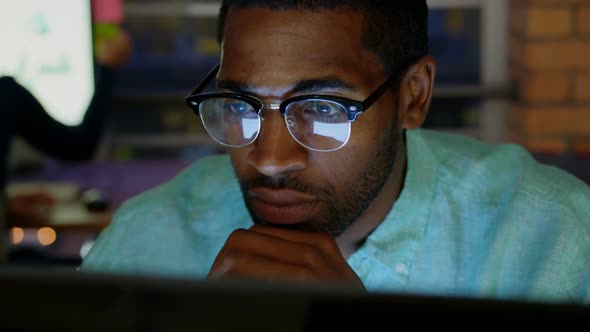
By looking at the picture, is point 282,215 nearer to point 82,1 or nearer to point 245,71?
point 245,71

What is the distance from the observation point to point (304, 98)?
763 mm

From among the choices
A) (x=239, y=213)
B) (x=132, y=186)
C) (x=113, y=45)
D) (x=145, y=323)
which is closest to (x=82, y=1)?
(x=113, y=45)

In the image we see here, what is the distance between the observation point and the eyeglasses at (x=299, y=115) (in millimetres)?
764

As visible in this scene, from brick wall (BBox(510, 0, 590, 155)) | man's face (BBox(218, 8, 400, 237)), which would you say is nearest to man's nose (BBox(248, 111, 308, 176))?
man's face (BBox(218, 8, 400, 237))

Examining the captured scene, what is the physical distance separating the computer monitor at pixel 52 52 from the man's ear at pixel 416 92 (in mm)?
932

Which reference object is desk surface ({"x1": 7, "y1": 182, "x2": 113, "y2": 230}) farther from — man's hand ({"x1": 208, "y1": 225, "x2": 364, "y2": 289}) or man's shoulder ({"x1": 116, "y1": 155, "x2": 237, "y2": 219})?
man's hand ({"x1": 208, "y1": 225, "x2": 364, "y2": 289})

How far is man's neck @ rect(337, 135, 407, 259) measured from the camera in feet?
2.94

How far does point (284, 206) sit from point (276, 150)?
0.17ft

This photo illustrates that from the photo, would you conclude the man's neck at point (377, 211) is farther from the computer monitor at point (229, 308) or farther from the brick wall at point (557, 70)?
the brick wall at point (557, 70)

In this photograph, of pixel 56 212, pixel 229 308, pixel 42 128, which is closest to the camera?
pixel 229 308

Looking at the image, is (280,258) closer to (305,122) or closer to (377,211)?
(305,122)

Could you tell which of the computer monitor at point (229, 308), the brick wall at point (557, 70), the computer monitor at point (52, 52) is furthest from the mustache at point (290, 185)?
the brick wall at point (557, 70)

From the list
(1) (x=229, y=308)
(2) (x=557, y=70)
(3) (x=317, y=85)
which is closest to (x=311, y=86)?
(3) (x=317, y=85)

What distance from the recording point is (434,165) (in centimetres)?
94
